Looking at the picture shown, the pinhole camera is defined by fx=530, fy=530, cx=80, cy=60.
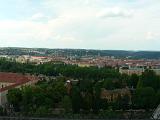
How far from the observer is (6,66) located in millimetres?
92375

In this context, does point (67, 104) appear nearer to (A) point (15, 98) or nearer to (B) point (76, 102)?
(B) point (76, 102)

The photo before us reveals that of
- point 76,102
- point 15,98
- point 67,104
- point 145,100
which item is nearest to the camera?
point 67,104

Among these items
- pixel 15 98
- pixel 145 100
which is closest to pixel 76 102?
pixel 145 100

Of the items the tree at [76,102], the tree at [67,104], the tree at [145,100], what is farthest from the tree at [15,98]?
the tree at [145,100]

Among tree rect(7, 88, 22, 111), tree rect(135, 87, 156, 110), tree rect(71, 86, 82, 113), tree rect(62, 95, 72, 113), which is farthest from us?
tree rect(7, 88, 22, 111)

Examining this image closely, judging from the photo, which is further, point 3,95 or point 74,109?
point 3,95

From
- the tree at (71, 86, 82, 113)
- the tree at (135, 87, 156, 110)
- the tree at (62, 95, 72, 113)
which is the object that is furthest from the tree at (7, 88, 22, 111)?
the tree at (135, 87, 156, 110)

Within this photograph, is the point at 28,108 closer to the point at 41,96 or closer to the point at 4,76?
the point at 41,96

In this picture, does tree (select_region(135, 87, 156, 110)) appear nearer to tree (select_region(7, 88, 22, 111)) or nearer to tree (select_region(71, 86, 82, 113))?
tree (select_region(71, 86, 82, 113))

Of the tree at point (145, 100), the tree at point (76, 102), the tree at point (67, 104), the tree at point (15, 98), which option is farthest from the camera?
the tree at point (15, 98)

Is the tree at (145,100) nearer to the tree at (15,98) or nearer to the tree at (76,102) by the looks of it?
the tree at (76,102)

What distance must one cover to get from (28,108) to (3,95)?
13339 mm

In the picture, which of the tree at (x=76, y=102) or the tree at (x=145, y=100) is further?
the tree at (x=145, y=100)

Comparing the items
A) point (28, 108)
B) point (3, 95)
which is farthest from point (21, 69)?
point (28, 108)
